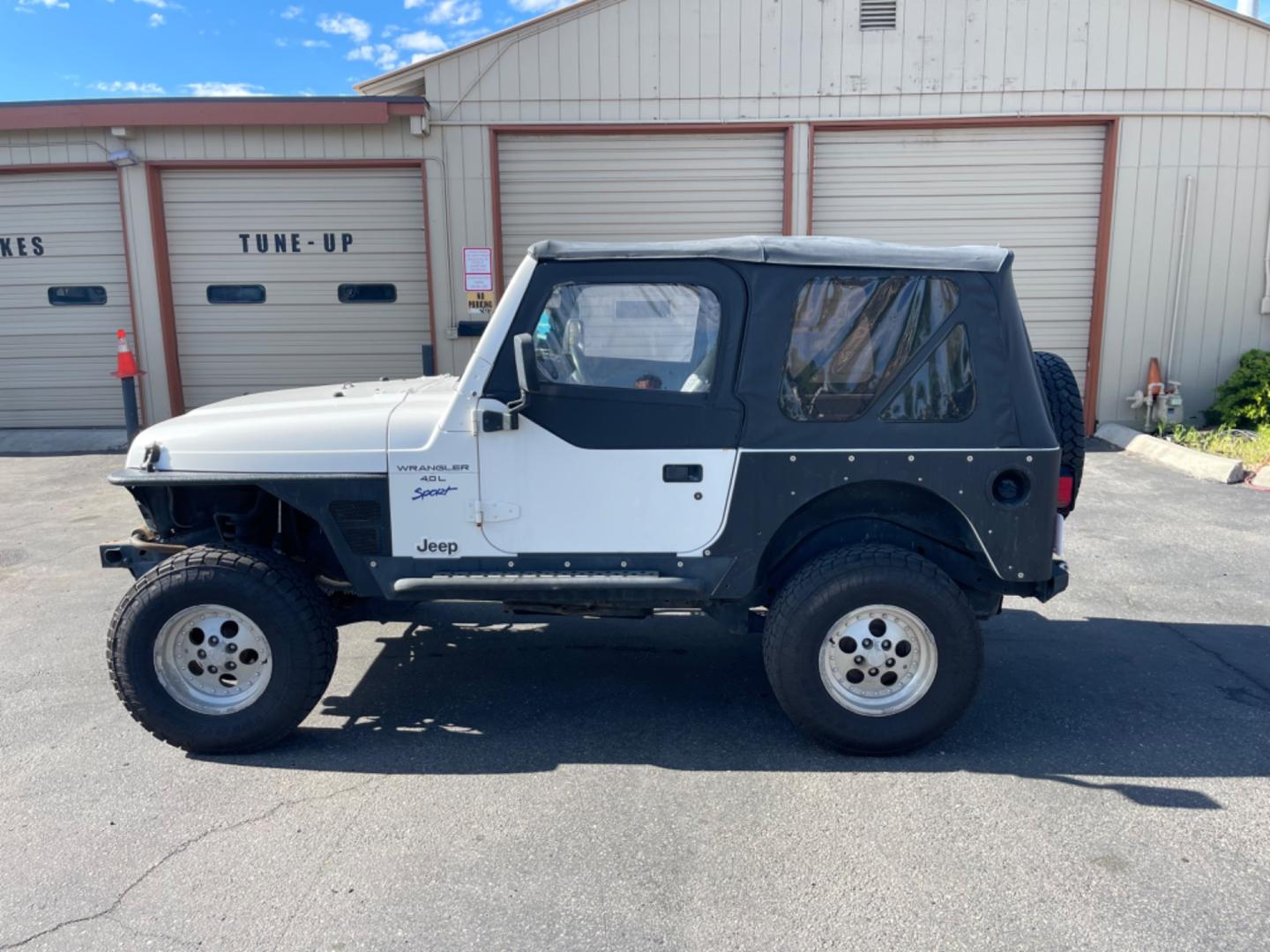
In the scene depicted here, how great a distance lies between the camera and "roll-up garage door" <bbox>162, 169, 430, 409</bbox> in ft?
38.8

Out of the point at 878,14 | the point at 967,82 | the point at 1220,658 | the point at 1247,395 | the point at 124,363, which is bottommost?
the point at 1220,658

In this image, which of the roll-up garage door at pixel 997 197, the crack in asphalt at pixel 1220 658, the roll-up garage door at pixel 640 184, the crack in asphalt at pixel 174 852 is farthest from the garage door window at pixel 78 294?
the crack in asphalt at pixel 1220 658

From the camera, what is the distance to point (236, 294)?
39.7 feet

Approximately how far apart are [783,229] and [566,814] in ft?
31.4

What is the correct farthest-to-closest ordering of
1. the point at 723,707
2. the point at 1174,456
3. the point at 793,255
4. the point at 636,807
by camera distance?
the point at 1174,456 < the point at 723,707 < the point at 793,255 < the point at 636,807

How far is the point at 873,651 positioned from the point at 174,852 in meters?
2.68

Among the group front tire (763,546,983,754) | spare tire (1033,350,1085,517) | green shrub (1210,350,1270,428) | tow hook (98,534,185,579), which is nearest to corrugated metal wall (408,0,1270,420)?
green shrub (1210,350,1270,428)

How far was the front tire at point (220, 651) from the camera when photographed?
12.6ft

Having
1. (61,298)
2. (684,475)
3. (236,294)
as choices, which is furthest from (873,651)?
(61,298)

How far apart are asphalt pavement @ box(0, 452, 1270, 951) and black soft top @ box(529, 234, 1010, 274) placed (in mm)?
1998

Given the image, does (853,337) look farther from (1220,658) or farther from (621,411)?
(1220,658)

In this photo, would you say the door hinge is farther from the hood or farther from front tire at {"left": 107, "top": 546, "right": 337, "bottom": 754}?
front tire at {"left": 107, "top": 546, "right": 337, "bottom": 754}

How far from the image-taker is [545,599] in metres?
3.98

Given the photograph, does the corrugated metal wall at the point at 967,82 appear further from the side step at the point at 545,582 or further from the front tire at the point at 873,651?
the front tire at the point at 873,651
